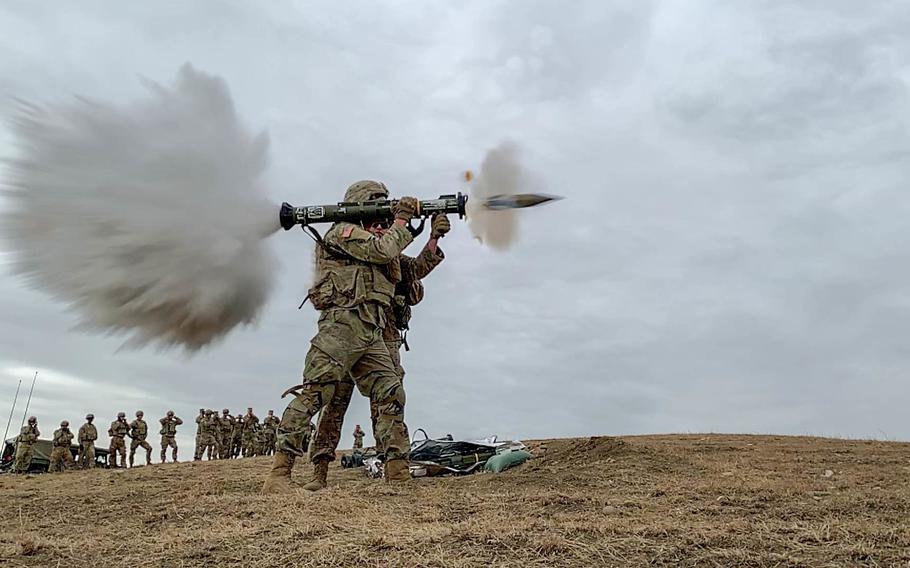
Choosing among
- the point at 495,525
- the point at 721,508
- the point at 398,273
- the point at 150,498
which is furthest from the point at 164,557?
the point at 398,273

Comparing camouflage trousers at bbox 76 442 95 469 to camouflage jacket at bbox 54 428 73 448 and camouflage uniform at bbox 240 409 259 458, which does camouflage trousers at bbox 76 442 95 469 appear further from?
camouflage uniform at bbox 240 409 259 458

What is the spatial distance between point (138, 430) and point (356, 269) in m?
21.1

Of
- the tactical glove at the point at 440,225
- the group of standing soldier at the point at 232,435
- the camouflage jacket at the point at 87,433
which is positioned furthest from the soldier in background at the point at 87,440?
the tactical glove at the point at 440,225

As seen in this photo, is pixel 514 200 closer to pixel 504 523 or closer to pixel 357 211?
pixel 357 211

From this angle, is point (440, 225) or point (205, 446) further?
point (205, 446)

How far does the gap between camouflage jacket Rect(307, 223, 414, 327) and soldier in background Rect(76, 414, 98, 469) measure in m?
20.4

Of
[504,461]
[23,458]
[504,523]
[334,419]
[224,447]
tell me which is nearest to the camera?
[504,523]

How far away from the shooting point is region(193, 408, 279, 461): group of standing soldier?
29.7m

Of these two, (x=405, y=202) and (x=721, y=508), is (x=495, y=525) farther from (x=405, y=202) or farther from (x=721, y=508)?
(x=405, y=202)

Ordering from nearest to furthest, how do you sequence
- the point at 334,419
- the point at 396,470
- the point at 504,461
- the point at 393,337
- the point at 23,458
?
the point at 396,470 → the point at 334,419 → the point at 504,461 → the point at 393,337 → the point at 23,458

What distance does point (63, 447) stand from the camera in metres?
25.9

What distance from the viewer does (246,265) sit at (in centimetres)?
1027

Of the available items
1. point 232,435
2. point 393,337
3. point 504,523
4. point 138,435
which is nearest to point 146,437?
point 138,435

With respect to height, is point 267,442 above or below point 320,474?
above
